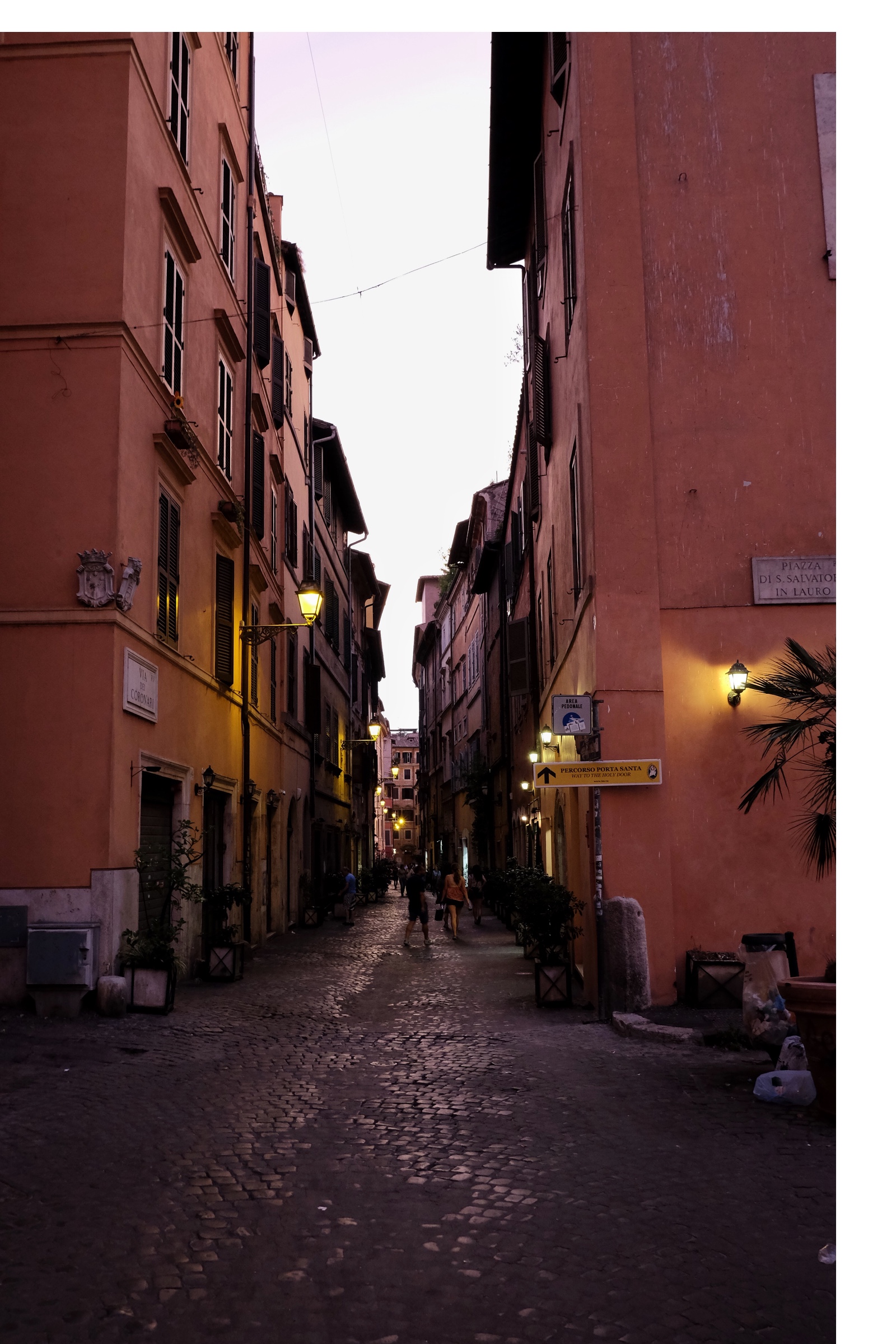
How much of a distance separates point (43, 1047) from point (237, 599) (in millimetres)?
9945

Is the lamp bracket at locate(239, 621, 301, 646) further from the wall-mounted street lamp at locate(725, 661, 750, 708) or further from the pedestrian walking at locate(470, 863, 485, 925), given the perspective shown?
the pedestrian walking at locate(470, 863, 485, 925)

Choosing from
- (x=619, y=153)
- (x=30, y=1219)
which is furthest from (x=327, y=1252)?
(x=619, y=153)

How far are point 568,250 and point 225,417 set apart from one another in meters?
6.19

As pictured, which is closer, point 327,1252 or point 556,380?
point 327,1252

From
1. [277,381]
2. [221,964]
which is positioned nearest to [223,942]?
[221,964]

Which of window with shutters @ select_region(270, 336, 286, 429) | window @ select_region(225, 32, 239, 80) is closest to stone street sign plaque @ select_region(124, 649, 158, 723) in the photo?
window with shutters @ select_region(270, 336, 286, 429)

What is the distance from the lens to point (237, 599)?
18.1 meters

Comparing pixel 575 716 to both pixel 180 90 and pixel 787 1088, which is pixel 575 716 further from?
pixel 180 90

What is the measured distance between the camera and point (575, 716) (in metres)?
11.4

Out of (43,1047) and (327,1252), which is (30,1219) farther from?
(43,1047)

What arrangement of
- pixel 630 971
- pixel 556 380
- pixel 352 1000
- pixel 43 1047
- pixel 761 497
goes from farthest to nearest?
pixel 556 380
pixel 352 1000
pixel 761 497
pixel 630 971
pixel 43 1047

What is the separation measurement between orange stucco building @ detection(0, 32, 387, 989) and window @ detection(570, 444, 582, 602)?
15.5 ft

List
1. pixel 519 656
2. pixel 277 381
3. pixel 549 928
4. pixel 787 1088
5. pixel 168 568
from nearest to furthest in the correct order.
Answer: pixel 787 1088 → pixel 549 928 → pixel 168 568 → pixel 277 381 → pixel 519 656

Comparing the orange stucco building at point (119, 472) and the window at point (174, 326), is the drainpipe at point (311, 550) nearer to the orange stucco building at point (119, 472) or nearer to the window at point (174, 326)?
the orange stucco building at point (119, 472)
